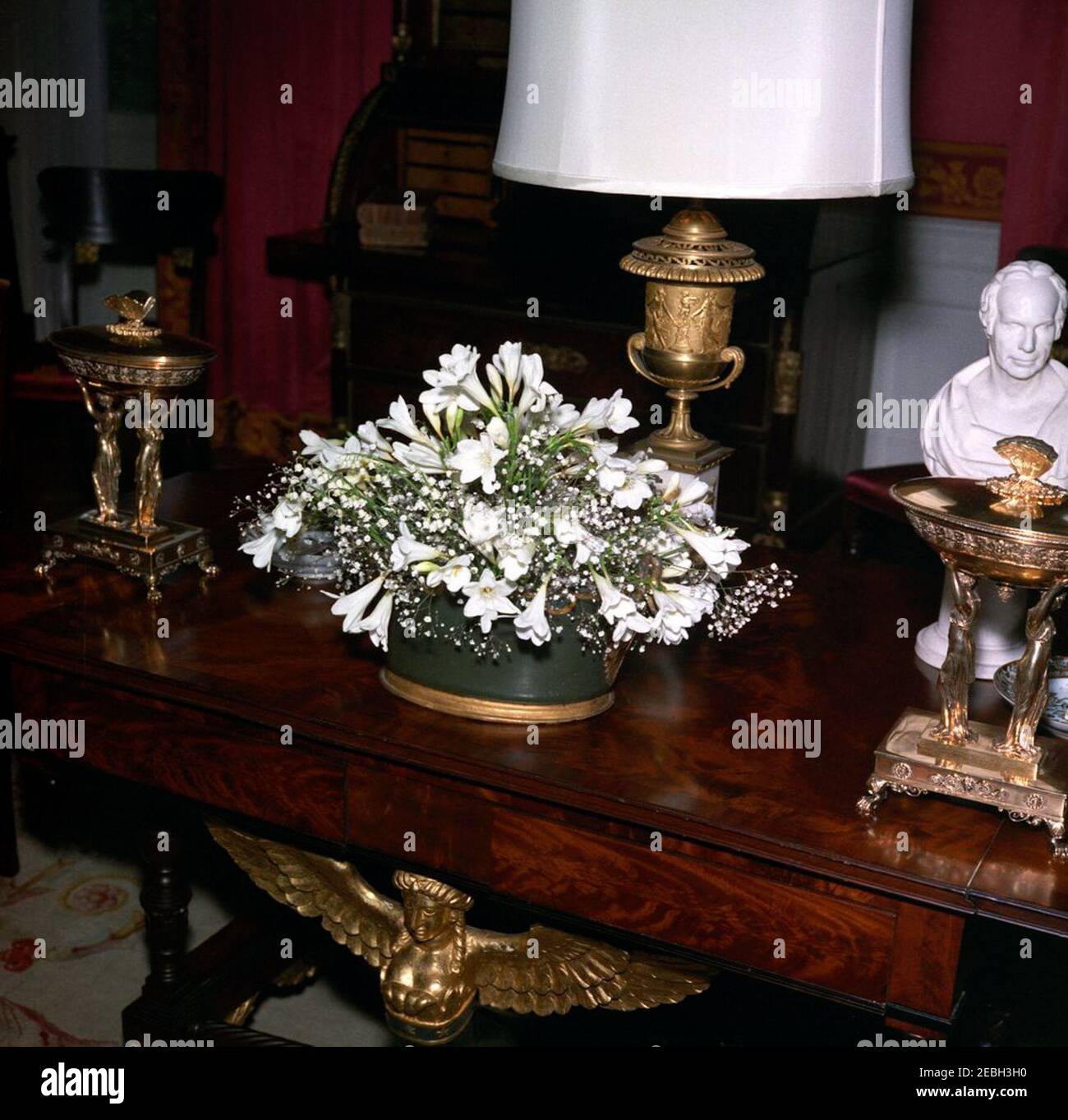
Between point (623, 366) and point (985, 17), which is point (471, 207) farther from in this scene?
point (985, 17)

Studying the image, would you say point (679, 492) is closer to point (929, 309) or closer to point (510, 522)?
point (510, 522)

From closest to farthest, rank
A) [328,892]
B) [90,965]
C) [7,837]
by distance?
1. [328,892]
2. [90,965]
3. [7,837]

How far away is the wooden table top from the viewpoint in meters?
1.60

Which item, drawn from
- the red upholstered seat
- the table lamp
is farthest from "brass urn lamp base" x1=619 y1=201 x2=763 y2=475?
the red upholstered seat

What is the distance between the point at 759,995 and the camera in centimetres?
265

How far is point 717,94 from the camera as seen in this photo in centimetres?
181

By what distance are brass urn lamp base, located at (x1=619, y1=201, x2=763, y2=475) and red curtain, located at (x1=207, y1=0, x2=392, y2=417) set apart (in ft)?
10.4

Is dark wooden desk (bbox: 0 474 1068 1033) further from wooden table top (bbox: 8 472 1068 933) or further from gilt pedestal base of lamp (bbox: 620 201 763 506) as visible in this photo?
gilt pedestal base of lamp (bbox: 620 201 763 506)

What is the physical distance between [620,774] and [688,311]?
79 centimetres

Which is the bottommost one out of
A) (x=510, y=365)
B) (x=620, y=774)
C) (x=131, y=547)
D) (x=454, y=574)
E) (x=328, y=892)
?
(x=328, y=892)

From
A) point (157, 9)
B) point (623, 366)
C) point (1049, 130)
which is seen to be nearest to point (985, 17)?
point (1049, 130)

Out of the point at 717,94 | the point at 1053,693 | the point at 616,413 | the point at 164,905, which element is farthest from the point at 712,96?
the point at 164,905

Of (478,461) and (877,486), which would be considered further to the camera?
(877,486)
